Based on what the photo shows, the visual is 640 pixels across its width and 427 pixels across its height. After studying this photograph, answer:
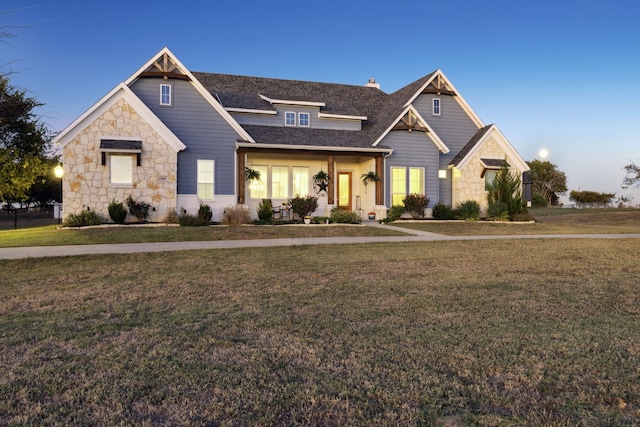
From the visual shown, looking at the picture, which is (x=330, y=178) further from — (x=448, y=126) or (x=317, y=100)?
(x=448, y=126)

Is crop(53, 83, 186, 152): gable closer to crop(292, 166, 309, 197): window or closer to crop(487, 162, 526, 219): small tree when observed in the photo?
crop(292, 166, 309, 197): window

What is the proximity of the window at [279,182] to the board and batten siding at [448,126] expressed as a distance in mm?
8335

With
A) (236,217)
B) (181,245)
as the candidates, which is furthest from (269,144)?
(181,245)

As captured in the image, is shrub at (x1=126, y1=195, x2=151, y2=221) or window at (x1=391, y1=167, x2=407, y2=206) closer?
shrub at (x1=126, y1=195, x2=151, y2=221)

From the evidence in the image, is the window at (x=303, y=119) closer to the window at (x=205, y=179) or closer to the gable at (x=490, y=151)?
the window at (x=205, y=179)

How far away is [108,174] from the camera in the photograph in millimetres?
18438

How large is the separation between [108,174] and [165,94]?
14.6 feet

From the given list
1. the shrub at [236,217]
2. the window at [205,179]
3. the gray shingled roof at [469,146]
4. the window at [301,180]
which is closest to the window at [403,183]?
the gray shingled roof at [469,146]

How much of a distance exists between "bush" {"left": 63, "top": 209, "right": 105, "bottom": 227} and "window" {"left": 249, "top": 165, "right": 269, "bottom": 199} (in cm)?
734

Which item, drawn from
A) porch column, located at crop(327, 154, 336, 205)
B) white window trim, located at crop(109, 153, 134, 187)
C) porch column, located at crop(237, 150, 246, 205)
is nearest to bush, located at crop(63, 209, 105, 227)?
white window trim, located at crop(109, 153, 134, 187)

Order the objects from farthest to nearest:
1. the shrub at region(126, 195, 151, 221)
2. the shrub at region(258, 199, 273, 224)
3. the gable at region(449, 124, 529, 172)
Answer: the gable at region(449, 124, 529, 172), the shrub at region(258, 199, 273, 224), the shrub at region(126, 195, 151, 221)

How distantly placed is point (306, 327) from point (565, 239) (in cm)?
1328

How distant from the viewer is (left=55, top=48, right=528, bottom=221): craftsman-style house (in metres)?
18.4

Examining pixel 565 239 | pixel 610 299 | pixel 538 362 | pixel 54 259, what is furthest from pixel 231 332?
pixel 565 239
